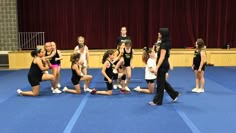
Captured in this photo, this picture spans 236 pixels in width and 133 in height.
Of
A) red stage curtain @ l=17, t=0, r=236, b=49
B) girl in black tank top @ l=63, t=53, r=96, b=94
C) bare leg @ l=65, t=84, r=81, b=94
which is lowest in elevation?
bare leg @ l=65, t=84, r=81, b=94

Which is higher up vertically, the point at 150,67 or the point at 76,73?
the point at 150,67

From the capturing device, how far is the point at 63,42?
13539 millimetres

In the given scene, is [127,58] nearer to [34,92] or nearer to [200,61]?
[200,61]

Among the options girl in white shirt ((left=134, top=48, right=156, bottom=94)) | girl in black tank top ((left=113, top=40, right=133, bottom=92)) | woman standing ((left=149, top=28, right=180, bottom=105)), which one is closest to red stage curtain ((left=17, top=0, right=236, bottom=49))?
girl in black tank top ((left=113, top=40, right=133, bottom=92))

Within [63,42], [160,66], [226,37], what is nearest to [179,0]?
[226,37]

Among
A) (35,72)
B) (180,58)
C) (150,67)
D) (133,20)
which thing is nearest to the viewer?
(150,67)

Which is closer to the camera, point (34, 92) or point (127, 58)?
point (34, 92)

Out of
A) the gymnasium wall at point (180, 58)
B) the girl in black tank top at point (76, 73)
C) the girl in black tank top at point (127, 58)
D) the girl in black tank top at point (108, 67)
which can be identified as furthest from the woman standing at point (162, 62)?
the gymnasium wall at point (180, 58)

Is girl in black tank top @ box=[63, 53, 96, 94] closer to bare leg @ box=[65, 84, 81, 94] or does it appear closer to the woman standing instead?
bare leg @ box=[65, 84, 81, 94]

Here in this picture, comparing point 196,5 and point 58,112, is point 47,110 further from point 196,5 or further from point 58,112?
point 196,5

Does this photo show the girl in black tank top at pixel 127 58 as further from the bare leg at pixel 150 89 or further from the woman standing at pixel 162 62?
the woman standing at pixel 162 62

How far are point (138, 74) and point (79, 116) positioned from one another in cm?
513

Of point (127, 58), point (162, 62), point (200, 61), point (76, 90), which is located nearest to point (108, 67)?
point (127, 58)

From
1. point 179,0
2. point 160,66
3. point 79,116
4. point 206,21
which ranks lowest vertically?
point 79,116
